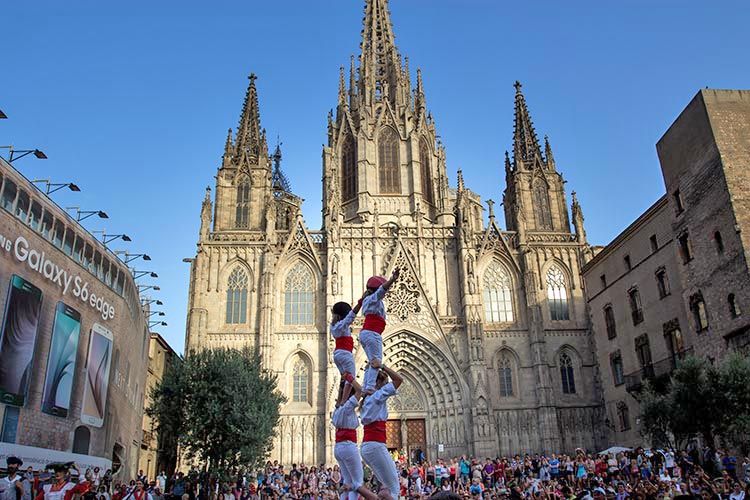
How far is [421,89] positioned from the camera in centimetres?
4706

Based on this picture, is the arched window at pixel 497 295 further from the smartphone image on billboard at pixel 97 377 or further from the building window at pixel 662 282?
the smartphone image on billboard at pixel 97 377

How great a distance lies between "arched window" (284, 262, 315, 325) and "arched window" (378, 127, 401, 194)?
8290mm

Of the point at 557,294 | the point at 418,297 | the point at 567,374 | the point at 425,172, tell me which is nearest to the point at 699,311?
the point at 567,374

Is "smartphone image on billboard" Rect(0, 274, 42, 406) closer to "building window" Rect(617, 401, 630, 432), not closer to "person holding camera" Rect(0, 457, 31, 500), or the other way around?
"person holding camera" Rect(0, 457, 31, 500)

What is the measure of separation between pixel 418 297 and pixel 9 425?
23.0 meters

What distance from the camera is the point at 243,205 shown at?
41.1 m

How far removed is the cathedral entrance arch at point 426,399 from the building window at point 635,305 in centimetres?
957

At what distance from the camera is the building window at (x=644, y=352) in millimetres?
30539

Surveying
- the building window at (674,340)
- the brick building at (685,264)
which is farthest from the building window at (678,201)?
the building window at (674,340)

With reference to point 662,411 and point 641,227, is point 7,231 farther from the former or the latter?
point 641,227

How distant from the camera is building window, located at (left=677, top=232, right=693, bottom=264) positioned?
1092 inches

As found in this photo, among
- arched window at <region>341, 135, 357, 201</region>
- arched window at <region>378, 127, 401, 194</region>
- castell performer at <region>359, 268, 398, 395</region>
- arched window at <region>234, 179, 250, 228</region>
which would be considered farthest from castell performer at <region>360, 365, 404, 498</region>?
arched window at <region>341, 135, 357, 201</region>

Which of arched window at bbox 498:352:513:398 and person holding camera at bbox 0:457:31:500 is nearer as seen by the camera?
person holding camera at bbox 0:457:31:500

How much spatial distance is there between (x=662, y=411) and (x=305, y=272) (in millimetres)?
21279
